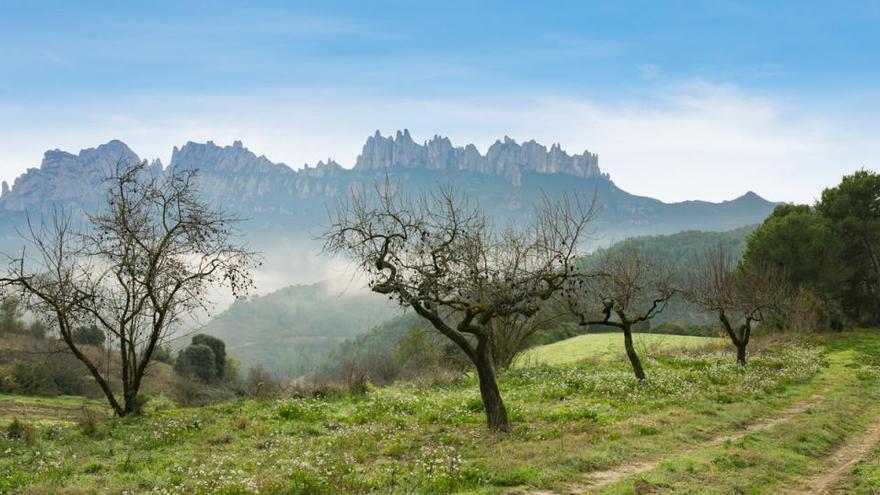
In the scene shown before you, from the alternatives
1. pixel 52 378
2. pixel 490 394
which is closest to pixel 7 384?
pixel 52 378

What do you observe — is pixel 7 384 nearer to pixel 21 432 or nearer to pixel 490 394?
pixel 21 432

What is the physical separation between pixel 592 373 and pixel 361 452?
21600mm

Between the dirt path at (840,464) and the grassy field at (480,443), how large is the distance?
23 centimetres

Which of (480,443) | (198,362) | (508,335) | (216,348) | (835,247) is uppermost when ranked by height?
(835,247)

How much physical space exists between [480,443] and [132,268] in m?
15.8

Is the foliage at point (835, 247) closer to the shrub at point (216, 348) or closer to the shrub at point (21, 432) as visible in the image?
the shrub at point (21, 432)

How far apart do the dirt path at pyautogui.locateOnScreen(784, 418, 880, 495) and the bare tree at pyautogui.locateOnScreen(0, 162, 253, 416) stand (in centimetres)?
2166

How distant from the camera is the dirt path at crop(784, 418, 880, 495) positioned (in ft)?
41.8

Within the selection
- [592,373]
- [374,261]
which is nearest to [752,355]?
[592,373]

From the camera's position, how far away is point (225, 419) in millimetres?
21016

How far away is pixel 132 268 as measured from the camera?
72.4 ft

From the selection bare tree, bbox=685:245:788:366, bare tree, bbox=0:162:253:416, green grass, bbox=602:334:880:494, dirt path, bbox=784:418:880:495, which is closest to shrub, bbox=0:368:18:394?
bare tree, bbox=0:162:253:416

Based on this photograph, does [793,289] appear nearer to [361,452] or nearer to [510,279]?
[510,279]

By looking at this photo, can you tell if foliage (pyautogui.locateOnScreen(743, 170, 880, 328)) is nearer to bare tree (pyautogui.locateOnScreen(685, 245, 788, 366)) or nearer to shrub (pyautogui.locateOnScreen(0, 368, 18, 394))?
bare tree (pyautogui.locateOnScreen(685, 245, 788, 366))
